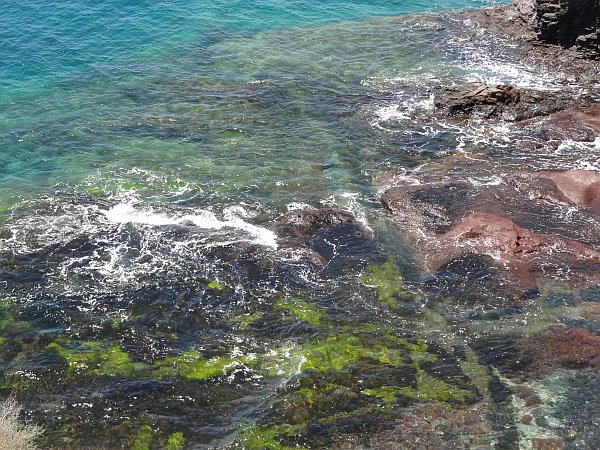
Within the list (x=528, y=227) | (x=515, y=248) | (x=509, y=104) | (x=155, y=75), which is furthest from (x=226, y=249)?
(x=155, y=75)

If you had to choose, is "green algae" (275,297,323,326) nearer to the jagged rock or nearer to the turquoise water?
the turquoise water

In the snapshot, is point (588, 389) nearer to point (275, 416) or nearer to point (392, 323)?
point (392, 323)

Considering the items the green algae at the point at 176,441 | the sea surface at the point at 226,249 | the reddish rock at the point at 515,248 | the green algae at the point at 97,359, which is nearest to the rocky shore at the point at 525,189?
the reddish rock at the point at 515,248

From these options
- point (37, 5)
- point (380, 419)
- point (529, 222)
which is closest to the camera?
point (380, 419)

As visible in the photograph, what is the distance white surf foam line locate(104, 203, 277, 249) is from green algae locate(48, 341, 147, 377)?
7.55 meters

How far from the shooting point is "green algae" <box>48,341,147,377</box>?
800 inches

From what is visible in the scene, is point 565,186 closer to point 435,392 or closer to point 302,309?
point 435,392

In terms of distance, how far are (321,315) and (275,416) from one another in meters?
4.95

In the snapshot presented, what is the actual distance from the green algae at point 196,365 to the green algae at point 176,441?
2.30 m

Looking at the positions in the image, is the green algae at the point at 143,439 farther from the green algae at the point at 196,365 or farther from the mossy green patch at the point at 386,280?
the mossy green patch at the point at 386,280

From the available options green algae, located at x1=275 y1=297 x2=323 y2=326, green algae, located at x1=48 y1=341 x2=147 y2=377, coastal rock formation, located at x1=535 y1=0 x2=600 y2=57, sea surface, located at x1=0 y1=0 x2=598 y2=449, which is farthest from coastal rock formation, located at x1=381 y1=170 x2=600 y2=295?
coastal rock formation, located at x1=535 y1=0 x2=600 y2=57

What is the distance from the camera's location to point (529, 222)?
2639 cm

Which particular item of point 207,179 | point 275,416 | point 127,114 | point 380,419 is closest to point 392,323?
point 380,419

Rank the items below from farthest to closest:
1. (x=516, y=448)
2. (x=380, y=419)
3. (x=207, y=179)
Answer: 1. (x=207, y=179)
2. (x=380, y=419)
3. (x=516, y=448)
